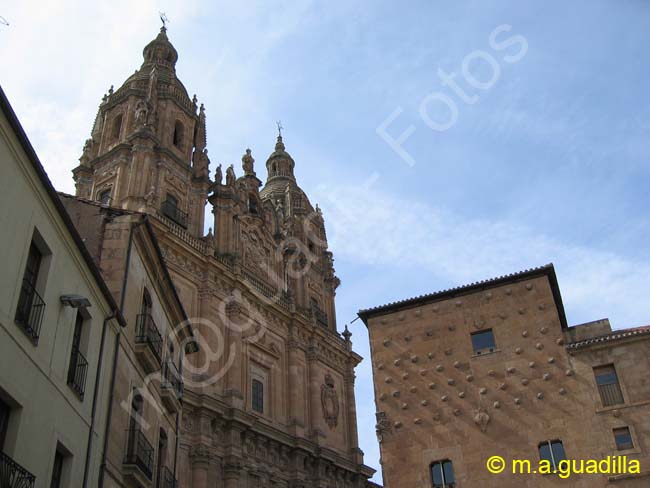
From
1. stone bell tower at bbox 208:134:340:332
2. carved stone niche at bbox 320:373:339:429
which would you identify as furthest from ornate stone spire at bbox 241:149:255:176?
carved stone niche at bbox 320:373:339:429

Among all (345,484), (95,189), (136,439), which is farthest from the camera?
(345,484)

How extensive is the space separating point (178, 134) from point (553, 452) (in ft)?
89.6

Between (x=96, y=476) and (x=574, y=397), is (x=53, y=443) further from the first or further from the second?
(x=574, y=397)

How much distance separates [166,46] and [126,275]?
3016 centimetres

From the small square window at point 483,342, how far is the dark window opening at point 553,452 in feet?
9.96

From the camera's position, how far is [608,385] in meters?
17.8

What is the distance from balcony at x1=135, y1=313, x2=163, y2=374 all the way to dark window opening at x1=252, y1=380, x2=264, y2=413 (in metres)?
15.8

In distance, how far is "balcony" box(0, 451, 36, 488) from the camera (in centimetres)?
923

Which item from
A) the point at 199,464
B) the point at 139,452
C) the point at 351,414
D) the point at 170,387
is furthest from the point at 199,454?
the point at 351,414

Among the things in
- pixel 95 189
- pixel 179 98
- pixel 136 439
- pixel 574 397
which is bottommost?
pixel 136 439

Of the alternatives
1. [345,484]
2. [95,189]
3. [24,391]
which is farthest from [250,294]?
[24,391]

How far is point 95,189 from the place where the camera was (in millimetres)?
33375

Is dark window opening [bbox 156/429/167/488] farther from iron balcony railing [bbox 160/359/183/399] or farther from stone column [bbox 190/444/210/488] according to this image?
stone column [bbox 190/444/210/488]

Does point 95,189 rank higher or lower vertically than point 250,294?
higher
